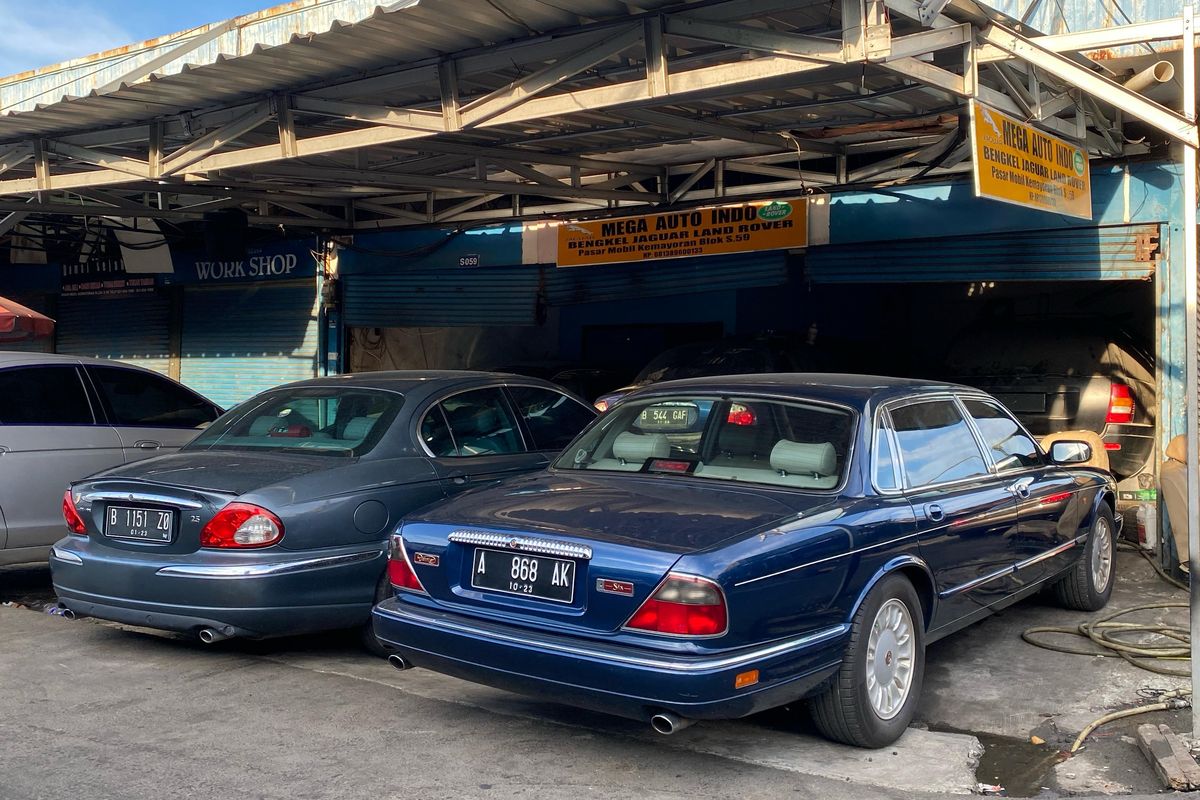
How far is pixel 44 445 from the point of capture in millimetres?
7031

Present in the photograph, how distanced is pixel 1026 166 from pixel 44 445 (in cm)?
640

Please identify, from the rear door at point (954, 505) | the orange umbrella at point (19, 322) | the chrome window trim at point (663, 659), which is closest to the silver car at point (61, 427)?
the orange umbrella at point (19, 322)

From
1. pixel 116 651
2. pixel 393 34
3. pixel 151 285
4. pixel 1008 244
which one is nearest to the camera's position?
pixel 116 651

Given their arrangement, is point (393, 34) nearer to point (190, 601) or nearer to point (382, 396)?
point (382, 396)

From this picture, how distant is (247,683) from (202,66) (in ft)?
14.0

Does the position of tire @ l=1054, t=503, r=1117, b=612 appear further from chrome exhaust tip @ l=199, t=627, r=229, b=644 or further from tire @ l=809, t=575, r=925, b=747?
chrome exhaust tip @ l=199, t=627, r=229, b=644

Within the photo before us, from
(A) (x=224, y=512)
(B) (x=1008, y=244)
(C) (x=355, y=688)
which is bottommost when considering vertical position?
(C) (x=355, y=688)

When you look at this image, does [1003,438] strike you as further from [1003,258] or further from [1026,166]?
[1003,258]

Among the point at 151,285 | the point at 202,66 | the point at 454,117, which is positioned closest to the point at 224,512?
the point at 454,117

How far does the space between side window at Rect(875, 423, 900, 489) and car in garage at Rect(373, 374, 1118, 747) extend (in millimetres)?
11

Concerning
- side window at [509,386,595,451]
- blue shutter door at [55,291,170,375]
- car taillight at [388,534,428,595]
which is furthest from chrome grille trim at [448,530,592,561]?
blue shutter door at [55,291,170,375]

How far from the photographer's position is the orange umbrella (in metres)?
10.2

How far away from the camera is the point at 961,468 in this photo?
527 centimetres

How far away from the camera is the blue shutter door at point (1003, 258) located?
28.3ft
